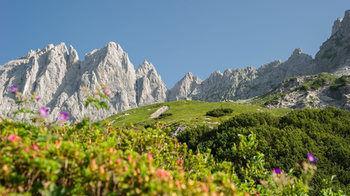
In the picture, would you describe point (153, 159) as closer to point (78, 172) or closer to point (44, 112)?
point (44, 112)

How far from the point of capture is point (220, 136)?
78.1ft

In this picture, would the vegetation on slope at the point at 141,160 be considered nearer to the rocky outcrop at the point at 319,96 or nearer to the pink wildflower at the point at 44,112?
the pink wildflower at the point at 44,112

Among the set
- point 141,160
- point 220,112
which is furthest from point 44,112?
point 220,112

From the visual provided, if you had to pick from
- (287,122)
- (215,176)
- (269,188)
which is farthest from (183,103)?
(215,176)

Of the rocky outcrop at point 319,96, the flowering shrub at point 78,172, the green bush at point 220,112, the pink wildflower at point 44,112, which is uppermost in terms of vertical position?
the rocky outcrop at point 319,96

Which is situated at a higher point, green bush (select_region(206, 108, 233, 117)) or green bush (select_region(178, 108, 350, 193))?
green bush (select_region(206, 108, 233, 117))

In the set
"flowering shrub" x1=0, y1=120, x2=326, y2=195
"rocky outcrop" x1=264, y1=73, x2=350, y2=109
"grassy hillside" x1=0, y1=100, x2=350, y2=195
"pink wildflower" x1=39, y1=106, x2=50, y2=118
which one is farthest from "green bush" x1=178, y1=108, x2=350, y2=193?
"rocky outcrop" x1=264, y1=73, x2=350, y2=109

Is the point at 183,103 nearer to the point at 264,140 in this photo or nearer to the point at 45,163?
the point at 264,140

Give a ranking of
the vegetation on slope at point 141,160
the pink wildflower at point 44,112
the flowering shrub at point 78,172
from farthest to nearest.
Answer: the pink wildflower at point 44,112, the vegetation on slope at point 141,160, the flowering shrub at point 78,172

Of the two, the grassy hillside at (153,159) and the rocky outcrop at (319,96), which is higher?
the rocky outcrop at (319,96)

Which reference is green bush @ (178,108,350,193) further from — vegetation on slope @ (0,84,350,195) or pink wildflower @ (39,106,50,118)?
pink wildflower @ (39,106,50,118)

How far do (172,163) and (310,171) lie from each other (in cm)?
353

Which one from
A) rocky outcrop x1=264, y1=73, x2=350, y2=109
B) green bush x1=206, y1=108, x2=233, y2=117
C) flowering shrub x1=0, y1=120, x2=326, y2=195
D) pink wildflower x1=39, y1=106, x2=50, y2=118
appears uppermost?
rocky outcrop x1=264, y1=73, x2=350, y2=109

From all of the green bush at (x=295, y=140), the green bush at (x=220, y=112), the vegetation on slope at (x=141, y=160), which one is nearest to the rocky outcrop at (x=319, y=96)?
the green bush at (x=220, y=112)
